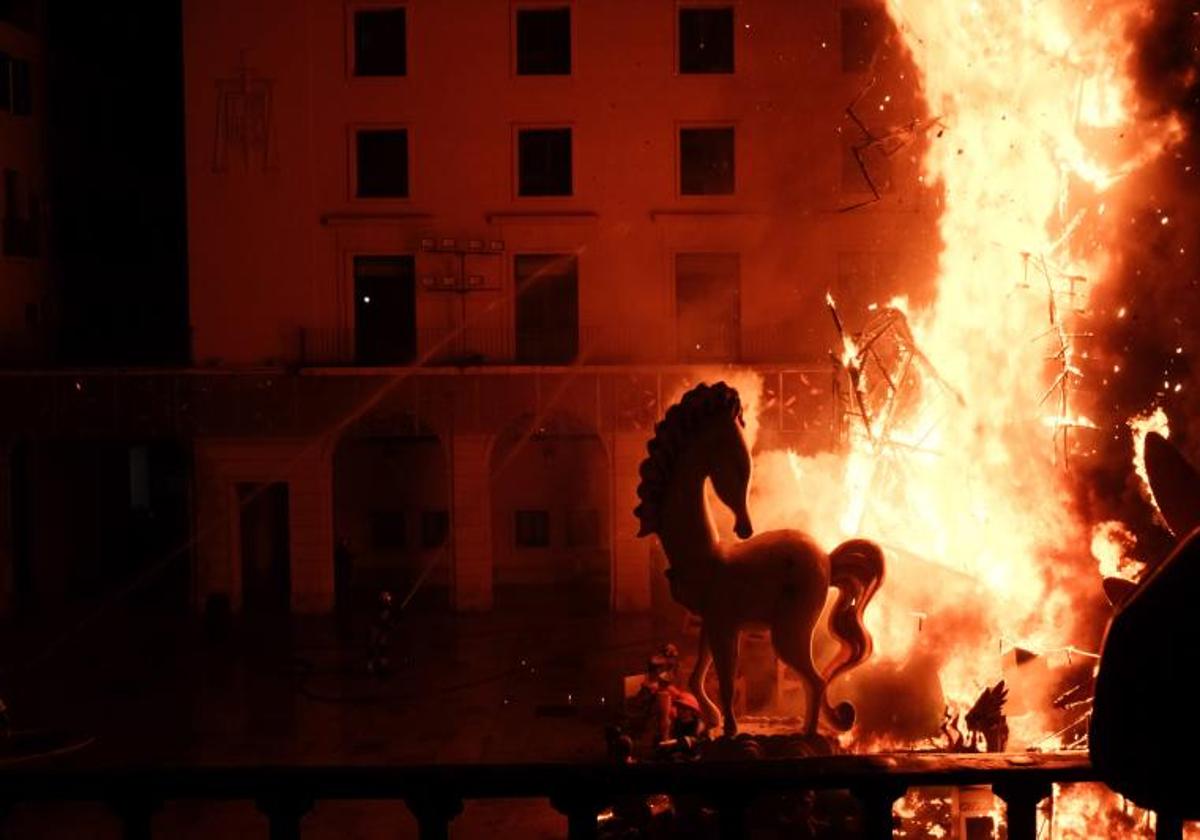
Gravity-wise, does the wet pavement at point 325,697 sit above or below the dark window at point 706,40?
below

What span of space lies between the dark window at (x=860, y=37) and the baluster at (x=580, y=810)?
922 inches

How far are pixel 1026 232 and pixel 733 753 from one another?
803 cm

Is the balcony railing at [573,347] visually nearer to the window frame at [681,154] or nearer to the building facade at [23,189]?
the window frame at [681,154]

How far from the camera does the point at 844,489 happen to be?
16203 mm

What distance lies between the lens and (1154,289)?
9.82 meters

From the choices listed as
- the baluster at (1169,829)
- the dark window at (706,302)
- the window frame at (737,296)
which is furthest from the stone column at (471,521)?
the baluster at (1169,829)

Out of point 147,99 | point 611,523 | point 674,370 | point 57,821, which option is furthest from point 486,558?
point 147,99

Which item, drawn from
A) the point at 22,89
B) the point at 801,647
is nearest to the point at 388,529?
the point at 22,89

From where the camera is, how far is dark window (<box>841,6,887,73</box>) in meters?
24.3

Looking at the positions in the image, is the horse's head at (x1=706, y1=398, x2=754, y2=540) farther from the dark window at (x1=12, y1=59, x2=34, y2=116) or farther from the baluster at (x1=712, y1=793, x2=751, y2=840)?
the dark window at (x1=12, y1=59, x2=34, y2=116)

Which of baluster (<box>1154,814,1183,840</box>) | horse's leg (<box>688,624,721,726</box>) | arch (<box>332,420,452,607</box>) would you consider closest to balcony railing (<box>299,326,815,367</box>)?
arch (<box>332,420,452,607</box>)

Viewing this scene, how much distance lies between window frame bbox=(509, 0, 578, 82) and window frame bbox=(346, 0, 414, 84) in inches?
85.1

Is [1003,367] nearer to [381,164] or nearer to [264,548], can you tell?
[381,164]

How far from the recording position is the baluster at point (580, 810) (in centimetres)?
318
